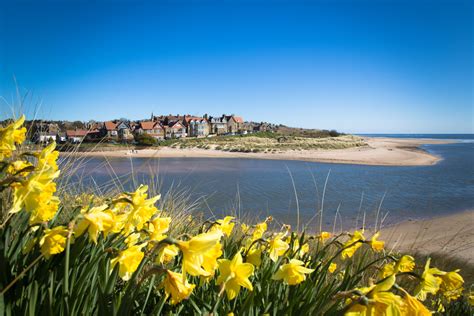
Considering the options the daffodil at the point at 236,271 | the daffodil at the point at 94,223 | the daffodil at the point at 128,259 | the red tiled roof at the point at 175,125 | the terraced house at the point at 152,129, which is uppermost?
the red tiled roof at the point at 175,125

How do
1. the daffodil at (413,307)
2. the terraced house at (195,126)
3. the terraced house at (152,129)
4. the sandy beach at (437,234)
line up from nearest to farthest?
the daffodil at (413,307) < the sandy beach at (437,234) < the terraced house at (152,129) < the terraced house at (195,126)

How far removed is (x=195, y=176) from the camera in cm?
1781

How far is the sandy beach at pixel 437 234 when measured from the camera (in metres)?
6.31

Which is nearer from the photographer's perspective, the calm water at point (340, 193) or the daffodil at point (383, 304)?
the daffodil at point (383, 304)

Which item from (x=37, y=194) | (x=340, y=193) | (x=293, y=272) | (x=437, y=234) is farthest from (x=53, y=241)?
(x=340, y=193)

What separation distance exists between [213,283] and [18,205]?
2.83 feet

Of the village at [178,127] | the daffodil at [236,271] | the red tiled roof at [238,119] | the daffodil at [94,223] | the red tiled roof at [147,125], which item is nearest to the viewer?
the daffodil at [94,223]

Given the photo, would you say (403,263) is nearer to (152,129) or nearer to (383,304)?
(383,304)

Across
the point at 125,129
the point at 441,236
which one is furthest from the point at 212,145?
the point at 441,236

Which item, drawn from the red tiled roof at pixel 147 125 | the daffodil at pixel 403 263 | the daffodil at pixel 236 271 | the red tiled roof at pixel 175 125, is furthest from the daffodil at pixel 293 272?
the red tiled roof at pixel 175 125

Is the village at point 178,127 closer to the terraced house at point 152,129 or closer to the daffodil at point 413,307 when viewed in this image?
the terraced house at point 152,129

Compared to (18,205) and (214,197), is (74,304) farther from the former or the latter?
(214,197)

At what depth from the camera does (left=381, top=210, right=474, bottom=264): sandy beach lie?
6.31 meters

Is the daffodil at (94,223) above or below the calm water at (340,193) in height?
above
